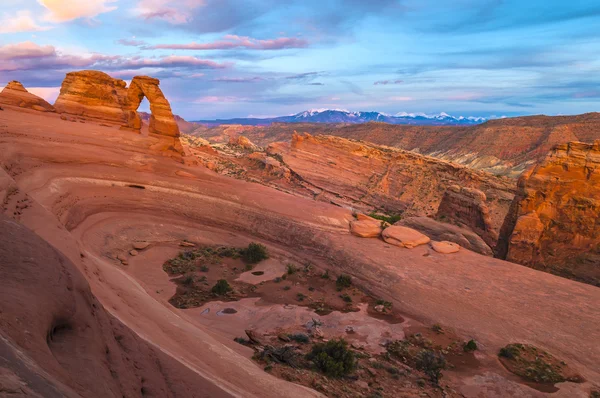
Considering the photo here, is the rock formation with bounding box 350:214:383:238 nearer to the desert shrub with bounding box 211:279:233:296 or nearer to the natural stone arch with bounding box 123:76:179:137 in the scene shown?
the desert shrub with bounding box 211:279:233:296

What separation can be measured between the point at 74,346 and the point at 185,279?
13645 mm

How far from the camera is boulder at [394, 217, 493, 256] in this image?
22703 mm

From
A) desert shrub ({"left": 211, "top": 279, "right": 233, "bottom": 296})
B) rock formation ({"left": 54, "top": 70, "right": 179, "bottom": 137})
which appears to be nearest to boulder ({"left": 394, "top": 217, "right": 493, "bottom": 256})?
desert shrub ({"left": 211, "top": 279, "right": 233, "bottom": 296})

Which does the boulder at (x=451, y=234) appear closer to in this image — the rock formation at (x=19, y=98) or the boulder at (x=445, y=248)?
the boulder at (x=445, y=248)

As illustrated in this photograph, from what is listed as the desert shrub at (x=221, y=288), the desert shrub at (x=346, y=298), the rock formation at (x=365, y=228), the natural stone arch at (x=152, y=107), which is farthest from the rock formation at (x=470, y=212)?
the natural stone arch at (x=152, y=107)

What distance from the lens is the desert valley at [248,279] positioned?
4.91 metres

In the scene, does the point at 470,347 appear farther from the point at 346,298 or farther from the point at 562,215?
the point at 562,215

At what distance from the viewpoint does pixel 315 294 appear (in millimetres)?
17172

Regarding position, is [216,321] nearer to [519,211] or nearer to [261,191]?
[261,191]

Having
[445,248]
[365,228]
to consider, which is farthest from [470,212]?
[365,228]

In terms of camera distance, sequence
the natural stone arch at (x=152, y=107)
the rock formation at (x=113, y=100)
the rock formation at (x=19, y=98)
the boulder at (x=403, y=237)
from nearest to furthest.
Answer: the boulder at (x=403, y=237)
the rock formation at (x=19, y=98)
the natural stone arch at (x=152, y=107)
the rock formation at (x=113, y=100)

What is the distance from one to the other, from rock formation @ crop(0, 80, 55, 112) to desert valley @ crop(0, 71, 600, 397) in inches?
3.6

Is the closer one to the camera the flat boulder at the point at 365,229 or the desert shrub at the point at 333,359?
the desert shrub at the point at 333,359

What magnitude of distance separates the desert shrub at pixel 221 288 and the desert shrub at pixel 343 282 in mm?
5075
